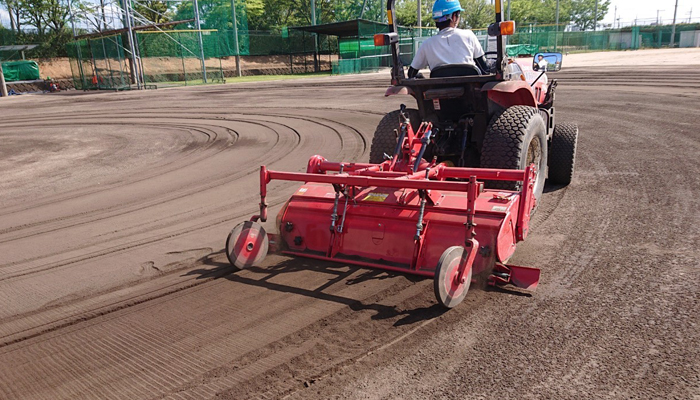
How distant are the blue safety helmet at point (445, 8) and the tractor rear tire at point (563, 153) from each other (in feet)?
7.74

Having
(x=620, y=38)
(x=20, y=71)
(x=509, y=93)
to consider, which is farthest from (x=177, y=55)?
(x=620, y=38)

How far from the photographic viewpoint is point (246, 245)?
4434 millimetres

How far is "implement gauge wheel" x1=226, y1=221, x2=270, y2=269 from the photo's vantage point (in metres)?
4.37

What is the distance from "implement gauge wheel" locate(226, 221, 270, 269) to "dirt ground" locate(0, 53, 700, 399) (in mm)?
95

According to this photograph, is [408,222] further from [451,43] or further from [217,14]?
[217,14]

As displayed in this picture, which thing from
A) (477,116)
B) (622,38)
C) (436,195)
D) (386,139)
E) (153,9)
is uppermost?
(153,9)

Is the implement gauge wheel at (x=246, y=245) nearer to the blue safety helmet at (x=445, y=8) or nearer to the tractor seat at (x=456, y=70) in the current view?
the tractor seat at (x=456, y=70)

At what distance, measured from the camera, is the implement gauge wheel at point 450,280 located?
3418mm

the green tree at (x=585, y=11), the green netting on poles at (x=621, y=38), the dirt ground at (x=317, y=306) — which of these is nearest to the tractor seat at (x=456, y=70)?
the dirt ground at (x=317, y=306)

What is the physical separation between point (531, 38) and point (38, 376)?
4694 cm

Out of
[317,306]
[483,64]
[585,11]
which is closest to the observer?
[317,306]

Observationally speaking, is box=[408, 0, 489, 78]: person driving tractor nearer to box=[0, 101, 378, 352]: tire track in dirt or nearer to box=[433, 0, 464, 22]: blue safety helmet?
box=[433, 0, 464, 22]: blue safety helmet

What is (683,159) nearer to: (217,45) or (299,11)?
(217,45)

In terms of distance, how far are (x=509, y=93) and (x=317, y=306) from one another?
2.72 m
